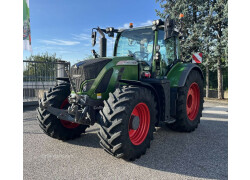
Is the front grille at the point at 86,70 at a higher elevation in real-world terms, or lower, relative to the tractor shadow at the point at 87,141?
higher

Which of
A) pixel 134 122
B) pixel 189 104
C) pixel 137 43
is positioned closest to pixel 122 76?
pixel 134 122

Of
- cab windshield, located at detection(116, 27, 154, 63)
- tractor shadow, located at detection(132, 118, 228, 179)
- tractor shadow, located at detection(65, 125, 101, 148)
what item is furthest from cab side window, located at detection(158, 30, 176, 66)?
tractor shadow, located at detection(65, 125, 101, 148)

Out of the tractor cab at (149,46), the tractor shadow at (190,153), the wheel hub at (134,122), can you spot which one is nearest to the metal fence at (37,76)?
the tractor cab at (149,46)

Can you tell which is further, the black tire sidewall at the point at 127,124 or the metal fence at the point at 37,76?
the metal fence at the point at 37,76

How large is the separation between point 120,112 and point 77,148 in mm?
1397

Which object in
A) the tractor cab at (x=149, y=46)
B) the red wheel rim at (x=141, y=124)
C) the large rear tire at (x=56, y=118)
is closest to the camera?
the red wheel rim at (x=141, y=124)

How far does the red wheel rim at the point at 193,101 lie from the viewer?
5.64 metres

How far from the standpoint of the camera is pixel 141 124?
12.7ft

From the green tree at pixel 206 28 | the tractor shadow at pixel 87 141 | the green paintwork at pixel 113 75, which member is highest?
the green tree at pixel 206 28

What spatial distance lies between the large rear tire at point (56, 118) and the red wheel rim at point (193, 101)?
2.99 metres

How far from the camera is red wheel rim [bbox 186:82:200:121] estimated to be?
5644mm

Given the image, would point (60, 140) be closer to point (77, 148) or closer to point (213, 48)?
point (77, 148)

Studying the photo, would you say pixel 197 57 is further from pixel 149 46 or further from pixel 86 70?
pixel 86 70

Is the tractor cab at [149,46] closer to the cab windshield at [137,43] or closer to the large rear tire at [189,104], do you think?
the cab windshield at [137,43]
